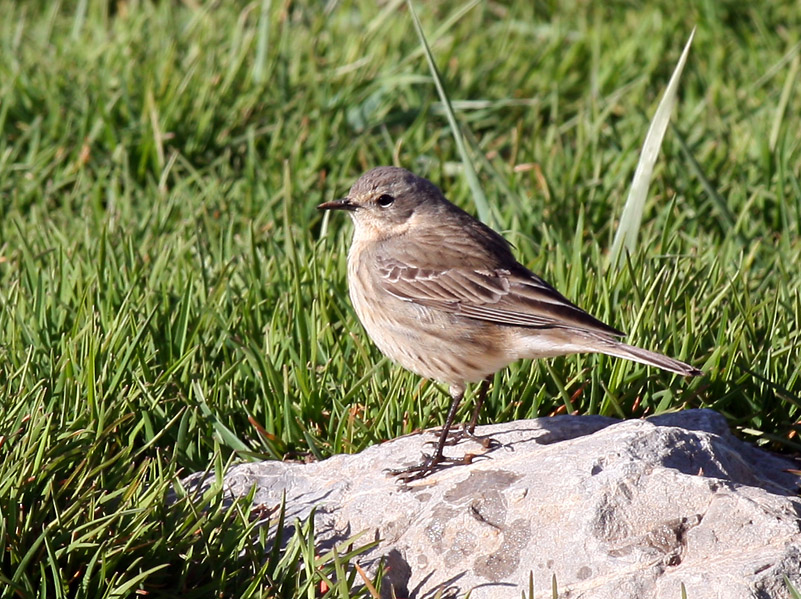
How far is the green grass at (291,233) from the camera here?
377 centimetres

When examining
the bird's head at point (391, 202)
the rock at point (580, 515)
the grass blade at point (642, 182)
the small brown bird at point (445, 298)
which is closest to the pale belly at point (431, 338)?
the small brown bird at point (445, 298)

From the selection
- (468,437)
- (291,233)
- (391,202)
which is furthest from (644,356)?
(291,233)

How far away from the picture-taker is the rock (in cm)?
331

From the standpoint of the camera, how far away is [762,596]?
124 inches

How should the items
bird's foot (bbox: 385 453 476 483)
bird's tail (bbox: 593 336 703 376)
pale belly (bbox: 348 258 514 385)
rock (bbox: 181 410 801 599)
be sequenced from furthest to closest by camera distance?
pale belly (bbox: 348 258 514 385)
bird's foot (bbox: 385 453 476 483)
bird's tail (bbox: 593 336 703 376)
rock (bbox: 181 410 801 599)

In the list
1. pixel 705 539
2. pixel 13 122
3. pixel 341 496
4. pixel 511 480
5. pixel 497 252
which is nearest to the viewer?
pixel 705 539

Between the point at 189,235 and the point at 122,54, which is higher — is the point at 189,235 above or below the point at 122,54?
below

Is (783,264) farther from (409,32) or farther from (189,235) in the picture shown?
(409,32)

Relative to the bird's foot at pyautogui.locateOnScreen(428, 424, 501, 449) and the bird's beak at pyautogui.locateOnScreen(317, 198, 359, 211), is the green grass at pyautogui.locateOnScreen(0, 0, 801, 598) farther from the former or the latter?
the bird's beak at pyautogui.locateOnScreen(317, 198, 359, 211)

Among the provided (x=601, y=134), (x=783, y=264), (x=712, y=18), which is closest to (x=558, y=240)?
(x=783, y=264)

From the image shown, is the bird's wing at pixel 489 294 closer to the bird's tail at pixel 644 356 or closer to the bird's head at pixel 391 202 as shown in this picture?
the bird's tail at pixel 644 356

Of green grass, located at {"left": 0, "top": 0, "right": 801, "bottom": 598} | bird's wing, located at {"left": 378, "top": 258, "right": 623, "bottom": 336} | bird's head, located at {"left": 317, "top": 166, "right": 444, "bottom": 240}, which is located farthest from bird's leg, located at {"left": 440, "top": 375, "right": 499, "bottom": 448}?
bird's head, located at {"left": 317, "top": 166, "right": 444, "bottom": 240}

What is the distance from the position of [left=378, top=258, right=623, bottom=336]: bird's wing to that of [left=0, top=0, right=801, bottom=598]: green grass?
1.21ft

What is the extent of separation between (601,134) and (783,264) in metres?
2.14
